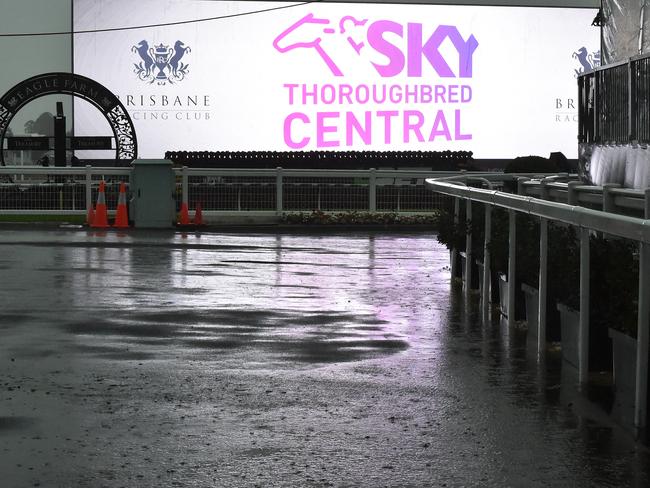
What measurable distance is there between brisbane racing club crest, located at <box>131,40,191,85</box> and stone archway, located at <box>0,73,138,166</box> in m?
4.67

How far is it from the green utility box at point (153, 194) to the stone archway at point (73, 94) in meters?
8.41

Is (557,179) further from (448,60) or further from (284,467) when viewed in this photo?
(448,60)

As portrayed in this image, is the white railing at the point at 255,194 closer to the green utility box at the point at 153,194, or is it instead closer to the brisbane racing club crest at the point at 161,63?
the green utility box at the point at 153,194

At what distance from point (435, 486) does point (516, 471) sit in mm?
465

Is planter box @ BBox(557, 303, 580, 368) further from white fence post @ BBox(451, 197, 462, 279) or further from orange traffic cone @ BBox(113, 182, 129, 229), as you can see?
orange traffic cone @ BBox(113, 182, 129, 229)

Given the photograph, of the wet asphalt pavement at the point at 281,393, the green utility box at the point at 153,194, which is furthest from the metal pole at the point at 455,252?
the green utility box at the point at 153,194

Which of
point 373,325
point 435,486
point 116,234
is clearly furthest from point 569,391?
point 116,234

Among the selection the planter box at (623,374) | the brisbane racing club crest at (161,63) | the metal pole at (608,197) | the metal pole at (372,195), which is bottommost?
the planter box at (623,374)

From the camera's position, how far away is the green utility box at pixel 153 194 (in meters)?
27.3

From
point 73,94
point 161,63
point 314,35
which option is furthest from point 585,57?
point 73,94

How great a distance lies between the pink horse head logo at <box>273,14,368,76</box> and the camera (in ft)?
137

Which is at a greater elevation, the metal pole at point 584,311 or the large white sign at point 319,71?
the large white sign at point 319,71

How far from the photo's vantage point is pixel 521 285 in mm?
11055

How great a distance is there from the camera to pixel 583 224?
316 inches
